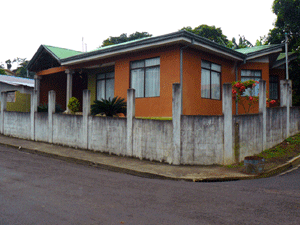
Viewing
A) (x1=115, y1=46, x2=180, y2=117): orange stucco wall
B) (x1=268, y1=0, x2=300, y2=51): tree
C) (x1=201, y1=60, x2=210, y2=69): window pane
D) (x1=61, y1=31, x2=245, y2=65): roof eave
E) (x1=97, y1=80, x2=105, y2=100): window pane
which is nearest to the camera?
(x1=61, y1=31, x2=245, y2=65): roof eave

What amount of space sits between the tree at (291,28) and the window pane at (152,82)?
30.0ft

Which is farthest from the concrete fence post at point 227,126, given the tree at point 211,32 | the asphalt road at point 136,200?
the tree at point 211,32

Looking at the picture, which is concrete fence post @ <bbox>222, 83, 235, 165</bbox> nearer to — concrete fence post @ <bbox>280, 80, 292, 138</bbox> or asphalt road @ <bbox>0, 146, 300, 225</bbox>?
asphalt road @ <bbox>0, 146, 300, 225</bbox>

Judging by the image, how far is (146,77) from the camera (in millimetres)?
12602

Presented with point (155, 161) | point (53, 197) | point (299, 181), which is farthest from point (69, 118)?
point (299, 181)

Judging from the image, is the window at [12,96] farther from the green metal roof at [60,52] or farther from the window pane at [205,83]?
the window pane at [205,83]

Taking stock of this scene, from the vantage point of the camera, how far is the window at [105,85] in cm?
1567

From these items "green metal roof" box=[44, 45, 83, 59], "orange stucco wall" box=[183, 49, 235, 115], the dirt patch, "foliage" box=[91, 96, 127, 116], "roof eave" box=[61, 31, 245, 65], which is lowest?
the dirt patch

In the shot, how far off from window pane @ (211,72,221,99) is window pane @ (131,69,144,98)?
3.59 meters

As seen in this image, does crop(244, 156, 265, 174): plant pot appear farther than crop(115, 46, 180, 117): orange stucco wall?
No

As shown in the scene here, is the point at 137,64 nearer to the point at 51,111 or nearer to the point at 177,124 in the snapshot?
the point at 51,111

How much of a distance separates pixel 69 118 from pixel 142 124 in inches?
171

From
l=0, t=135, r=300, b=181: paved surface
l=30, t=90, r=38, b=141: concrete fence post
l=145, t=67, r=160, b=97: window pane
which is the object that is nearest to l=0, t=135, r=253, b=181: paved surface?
l=0, t=135, r=300, b=181: paved surface

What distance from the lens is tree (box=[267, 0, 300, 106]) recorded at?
16.7 m
